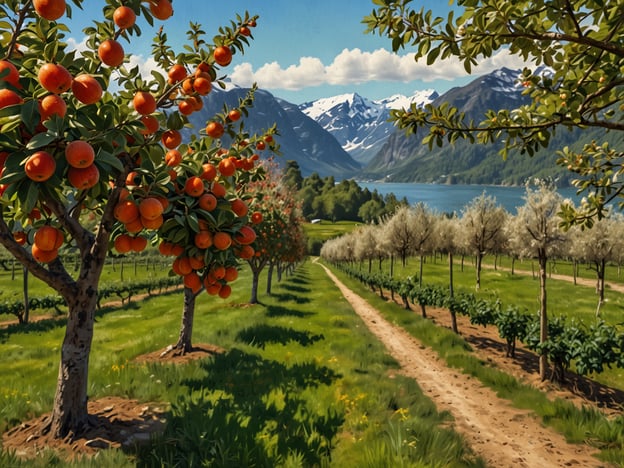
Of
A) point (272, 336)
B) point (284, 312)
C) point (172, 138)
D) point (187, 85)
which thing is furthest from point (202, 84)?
point (284, 312)

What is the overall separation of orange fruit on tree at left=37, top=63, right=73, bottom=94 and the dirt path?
8861 mm

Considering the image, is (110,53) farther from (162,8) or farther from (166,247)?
(166,247)

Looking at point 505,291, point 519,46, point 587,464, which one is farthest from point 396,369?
point 505,291

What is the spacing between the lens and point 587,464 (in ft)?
22.5

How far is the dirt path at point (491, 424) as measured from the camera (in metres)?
7.16

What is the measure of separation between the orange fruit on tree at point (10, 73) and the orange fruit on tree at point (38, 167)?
86 cm

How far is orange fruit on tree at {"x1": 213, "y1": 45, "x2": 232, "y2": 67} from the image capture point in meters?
4.35

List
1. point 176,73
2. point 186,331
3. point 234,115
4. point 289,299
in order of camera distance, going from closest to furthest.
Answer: point 176,73 → point 234,115 → point 186,331 → point 289,299

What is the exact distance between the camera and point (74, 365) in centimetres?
528

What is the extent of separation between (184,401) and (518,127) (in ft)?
24.0

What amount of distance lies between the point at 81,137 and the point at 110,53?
2.65ft

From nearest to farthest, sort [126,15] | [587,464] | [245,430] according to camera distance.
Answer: [126,15] → [245,430] → [587,464]

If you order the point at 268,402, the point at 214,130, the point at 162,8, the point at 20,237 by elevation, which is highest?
the point at 162,8

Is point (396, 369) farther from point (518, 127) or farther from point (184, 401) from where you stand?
point (518, 127)
